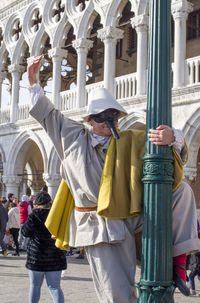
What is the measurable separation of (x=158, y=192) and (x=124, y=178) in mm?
204

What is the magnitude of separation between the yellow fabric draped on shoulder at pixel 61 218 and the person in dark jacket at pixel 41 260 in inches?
69.3

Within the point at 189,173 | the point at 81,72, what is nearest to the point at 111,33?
the point at 81,72

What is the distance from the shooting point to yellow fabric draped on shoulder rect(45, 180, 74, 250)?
2492 mm

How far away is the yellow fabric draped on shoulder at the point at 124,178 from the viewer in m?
2.23

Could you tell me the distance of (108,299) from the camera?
224 centimetres

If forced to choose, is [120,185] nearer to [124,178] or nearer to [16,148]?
[124,178]

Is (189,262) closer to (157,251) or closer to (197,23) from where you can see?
(157,251)

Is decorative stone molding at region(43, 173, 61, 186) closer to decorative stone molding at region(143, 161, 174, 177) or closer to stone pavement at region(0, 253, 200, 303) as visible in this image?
stone pavement at region(0, 253, 200, 303)

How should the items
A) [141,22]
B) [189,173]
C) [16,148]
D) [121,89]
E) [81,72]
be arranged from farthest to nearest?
[16,148], [81,72], [121,89], [141,22], [189,173]

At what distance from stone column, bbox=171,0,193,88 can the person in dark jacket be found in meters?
6.94

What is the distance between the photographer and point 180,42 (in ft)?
35.2

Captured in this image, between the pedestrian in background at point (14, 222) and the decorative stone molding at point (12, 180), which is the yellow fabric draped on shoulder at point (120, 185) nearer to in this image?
the pedestrian in background at point (14, 222)

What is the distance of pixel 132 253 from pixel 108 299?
0.25 m

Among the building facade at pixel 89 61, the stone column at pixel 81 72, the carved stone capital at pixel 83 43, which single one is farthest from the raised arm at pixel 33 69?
the carved stone capital at pixel 83 43
